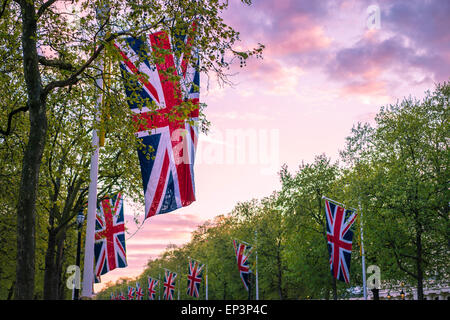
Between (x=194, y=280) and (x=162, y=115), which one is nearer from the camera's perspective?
(x=162, y=115)

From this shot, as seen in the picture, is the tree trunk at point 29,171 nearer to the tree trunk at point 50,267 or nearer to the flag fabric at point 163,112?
the flag fabric at point 163,112

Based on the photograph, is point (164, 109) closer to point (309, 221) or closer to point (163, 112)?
point (163, 112)

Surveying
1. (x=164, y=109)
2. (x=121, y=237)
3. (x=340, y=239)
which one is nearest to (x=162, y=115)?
(x=164, y=109)

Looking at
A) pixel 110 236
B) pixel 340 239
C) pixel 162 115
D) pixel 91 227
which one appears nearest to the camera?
pixel 91 227

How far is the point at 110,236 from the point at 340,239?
13903 millimetres

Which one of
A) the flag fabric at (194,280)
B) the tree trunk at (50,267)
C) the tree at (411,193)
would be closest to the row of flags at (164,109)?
the tree trunk at (50,267)

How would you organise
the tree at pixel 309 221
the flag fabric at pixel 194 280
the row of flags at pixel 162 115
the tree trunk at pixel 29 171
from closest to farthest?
the tree trunk at pixel 29 171, the row of flags at pixel 162 115, the tree at pixel 309 221, the flag fabric at pixel 194 280

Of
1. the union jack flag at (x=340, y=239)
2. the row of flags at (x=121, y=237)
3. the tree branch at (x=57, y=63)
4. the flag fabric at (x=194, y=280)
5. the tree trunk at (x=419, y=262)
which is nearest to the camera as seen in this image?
the tree branch at (x=57, y=63)

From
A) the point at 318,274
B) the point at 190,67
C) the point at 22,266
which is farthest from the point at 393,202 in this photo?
the point at 22,266

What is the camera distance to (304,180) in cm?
4344

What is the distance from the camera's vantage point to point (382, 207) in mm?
30094

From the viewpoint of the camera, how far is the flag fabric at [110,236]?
25.3 meters

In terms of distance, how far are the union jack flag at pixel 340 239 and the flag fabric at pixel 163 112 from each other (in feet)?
58.1
